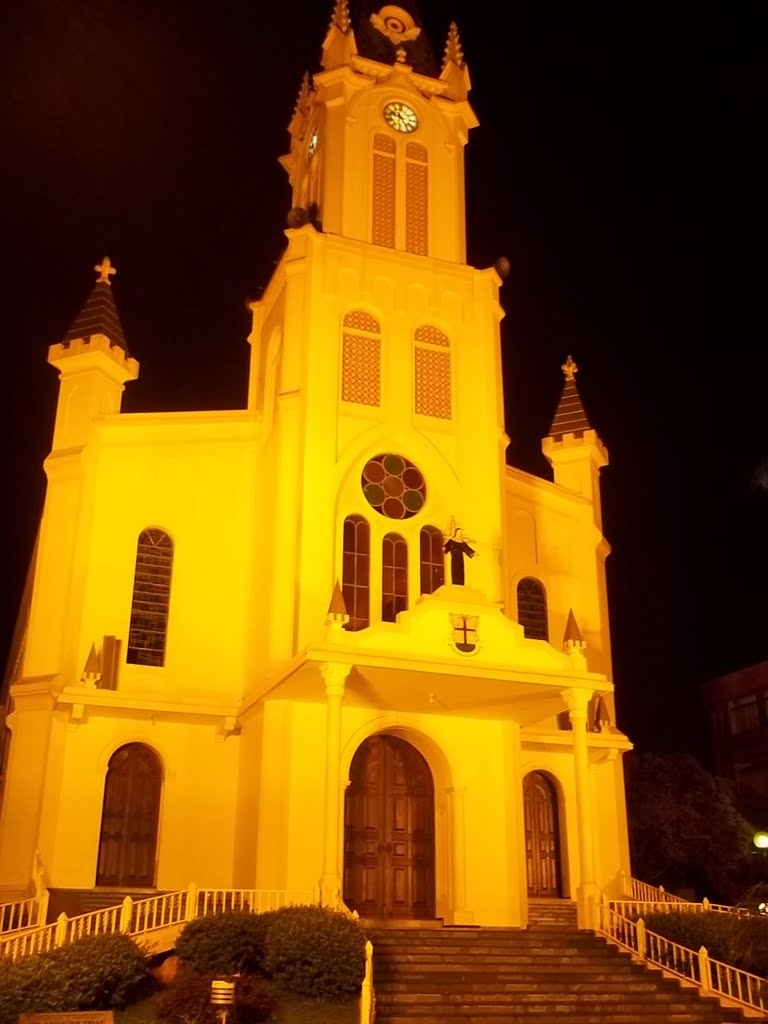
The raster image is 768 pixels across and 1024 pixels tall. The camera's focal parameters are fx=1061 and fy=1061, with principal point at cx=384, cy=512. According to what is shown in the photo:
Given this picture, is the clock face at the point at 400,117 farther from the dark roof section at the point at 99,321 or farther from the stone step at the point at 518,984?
the stone step at the point at 518,984

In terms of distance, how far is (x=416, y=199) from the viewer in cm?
2802

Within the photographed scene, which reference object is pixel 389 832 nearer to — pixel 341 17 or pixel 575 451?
pixel 575 451

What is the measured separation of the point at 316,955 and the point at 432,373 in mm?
14735

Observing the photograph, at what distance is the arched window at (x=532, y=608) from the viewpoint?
1059 inches

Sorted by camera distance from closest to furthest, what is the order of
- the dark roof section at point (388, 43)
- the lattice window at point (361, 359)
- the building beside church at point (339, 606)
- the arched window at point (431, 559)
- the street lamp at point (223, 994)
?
the street lamp at point (223, 994)
the building beside church at point (339, 606)
the arched window at point (431, 559)
the lattice window at point (361, 359)
the dark roof section at point (388, 43)

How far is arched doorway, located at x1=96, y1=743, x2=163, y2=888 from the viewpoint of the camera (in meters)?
21.1

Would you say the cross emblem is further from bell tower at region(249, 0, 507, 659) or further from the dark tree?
the dark tree

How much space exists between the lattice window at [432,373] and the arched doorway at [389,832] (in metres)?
7.91

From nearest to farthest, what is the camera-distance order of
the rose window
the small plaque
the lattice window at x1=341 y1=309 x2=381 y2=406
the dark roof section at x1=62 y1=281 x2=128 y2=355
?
the small plaque
the rose window
the lattice window at x1=341 y1=309 x2=381 y2=406
the dark roof section at x1=62 y1=281 x2=128 y2=355

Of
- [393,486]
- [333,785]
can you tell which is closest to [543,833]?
[333,785]

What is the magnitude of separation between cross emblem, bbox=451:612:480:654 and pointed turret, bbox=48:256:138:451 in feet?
33.6

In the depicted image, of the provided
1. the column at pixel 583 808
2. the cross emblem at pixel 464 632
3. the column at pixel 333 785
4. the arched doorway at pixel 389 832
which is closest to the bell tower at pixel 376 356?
the column at pixel 333 785

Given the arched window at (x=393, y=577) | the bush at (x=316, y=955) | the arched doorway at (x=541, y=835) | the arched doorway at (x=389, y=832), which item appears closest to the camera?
the bush at (x=316, y=955)

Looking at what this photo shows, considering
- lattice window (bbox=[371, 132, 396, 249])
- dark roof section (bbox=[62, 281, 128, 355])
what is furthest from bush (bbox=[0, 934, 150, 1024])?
lattice window (bbox=[371, 132, 396, 249])
